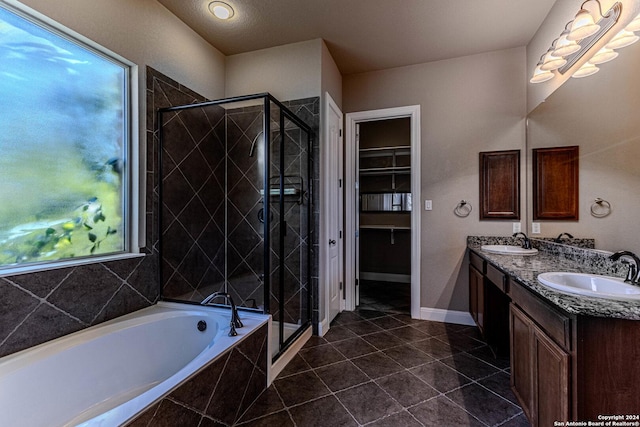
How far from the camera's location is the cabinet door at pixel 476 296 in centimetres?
241

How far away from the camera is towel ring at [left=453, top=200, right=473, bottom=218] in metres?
2.96

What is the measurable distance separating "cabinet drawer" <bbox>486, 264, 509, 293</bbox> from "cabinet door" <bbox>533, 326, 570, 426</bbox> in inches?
19.8

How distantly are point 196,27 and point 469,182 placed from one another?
302 centimetres

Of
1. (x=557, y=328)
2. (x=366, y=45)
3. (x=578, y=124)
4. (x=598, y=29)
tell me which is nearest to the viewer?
(x=557, y=328)

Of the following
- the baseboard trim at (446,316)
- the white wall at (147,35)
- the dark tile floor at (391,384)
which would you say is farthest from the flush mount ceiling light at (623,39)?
the white wall at (147,35)

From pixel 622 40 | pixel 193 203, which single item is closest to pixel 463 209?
pixel 622 40

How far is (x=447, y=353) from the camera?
2.38 metres

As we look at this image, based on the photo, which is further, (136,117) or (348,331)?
(348,331)

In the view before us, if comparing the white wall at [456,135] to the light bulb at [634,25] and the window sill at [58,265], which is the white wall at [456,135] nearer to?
the light bulb at [634,25]

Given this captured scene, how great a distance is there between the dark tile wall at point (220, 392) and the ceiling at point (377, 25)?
97.0 inches

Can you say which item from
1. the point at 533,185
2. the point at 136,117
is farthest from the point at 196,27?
the point at 533,185

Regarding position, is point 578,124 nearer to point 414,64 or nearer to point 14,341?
point 414,64

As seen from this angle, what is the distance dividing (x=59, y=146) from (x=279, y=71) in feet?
6.34

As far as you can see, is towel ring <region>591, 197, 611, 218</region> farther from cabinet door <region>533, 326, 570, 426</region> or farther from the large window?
the large window
